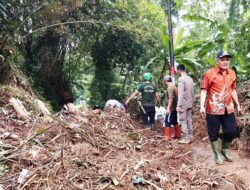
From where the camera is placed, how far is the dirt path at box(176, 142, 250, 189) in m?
4.99

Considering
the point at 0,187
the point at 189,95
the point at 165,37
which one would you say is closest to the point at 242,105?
the point at 189,95

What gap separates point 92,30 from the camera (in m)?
14.6

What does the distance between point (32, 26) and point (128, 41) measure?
4.14 metres

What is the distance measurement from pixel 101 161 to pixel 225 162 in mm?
2022

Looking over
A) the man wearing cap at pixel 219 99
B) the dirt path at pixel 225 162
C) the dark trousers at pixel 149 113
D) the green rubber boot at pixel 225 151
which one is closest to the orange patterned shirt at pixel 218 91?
the man wearing cap at pixel 219 99

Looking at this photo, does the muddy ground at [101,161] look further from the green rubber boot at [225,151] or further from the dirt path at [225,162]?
the green rubber boot at [225,151]

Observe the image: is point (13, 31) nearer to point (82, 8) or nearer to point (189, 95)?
point (82, 8)

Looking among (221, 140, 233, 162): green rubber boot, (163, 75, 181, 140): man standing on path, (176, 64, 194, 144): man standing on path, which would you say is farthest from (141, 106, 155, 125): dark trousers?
(221, 140, 233, 162): green rubber boot

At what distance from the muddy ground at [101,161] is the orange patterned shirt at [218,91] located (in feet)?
2.76

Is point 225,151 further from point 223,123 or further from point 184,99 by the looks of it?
point 184,99

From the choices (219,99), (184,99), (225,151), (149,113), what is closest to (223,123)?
(219,99)

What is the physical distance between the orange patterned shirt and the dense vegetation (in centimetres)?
399

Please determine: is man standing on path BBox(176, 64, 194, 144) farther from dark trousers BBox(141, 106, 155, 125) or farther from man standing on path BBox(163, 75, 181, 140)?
dark trousers BBox(141, 106, 155, 125)

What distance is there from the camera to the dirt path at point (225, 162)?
499 centimetres
